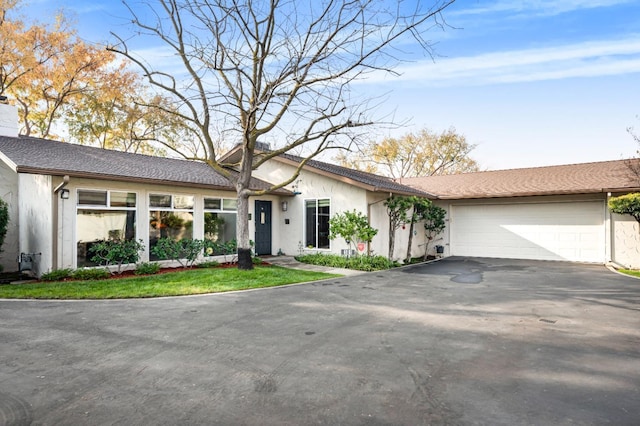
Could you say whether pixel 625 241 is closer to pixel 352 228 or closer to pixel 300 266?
pixel 352 228

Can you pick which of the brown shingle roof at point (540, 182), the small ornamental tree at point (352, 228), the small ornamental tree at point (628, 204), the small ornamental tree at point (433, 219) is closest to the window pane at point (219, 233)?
the small ornamental tree at point (352, 228)

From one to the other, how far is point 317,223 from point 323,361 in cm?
1002

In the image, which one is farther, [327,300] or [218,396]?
[327,300]

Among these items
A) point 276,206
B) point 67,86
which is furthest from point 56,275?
point 67,86

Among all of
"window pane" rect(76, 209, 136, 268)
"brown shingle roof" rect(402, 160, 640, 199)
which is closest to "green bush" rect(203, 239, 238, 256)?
"window pane" rect(76, 209, 136, 268)

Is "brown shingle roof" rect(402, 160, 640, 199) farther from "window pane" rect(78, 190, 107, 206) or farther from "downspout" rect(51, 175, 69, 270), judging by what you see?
"downspout" rect(51, 175, 69, 270)

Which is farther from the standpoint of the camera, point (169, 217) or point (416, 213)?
point (416, 213)

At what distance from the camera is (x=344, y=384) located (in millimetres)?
3484

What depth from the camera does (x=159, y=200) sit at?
11148 millimetres

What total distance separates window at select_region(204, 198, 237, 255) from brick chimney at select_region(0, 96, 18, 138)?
6497mm

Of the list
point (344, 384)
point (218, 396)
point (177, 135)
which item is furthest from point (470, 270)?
point (177, 135)

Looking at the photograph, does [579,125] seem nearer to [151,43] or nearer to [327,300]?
[327,300]

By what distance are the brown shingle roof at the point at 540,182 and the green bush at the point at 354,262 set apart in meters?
5.60

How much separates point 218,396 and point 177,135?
2470cm
